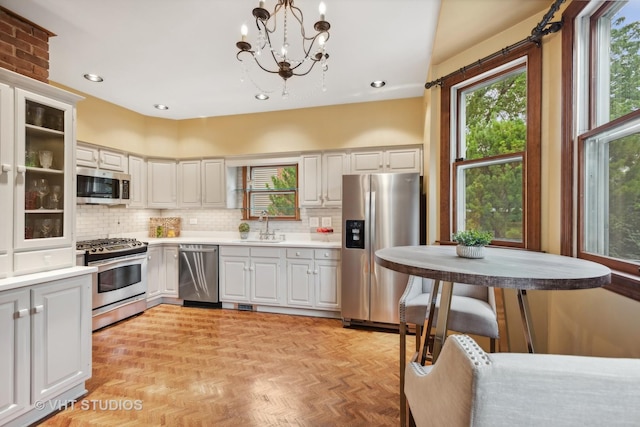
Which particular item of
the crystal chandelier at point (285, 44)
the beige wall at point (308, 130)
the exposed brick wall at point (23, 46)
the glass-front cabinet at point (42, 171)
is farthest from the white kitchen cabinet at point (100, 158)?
the crystal chandelier at point (285, 44)

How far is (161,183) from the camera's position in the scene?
4.45 meters

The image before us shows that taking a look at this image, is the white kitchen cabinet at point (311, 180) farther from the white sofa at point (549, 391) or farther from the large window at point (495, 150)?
the white sofa at point (549, 391)

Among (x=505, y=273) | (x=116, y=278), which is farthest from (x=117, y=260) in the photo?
(x=505, y=273)

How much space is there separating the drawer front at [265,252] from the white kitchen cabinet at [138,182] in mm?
1809

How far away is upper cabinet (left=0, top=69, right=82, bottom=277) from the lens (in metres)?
1.79

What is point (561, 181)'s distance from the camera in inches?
70.6

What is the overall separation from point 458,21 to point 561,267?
185 cm

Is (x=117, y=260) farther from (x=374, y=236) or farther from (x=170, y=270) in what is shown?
(x=374, y=236)

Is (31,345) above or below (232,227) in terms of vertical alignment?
below

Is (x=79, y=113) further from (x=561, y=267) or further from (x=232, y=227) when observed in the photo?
(x=561, y=267)

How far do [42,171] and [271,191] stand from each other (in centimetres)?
268

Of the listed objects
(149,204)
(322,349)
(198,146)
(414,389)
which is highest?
(198,146)

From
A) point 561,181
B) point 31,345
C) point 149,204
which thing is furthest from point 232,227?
point 561,181

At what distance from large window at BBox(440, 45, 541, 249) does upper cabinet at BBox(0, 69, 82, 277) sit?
2977mm
